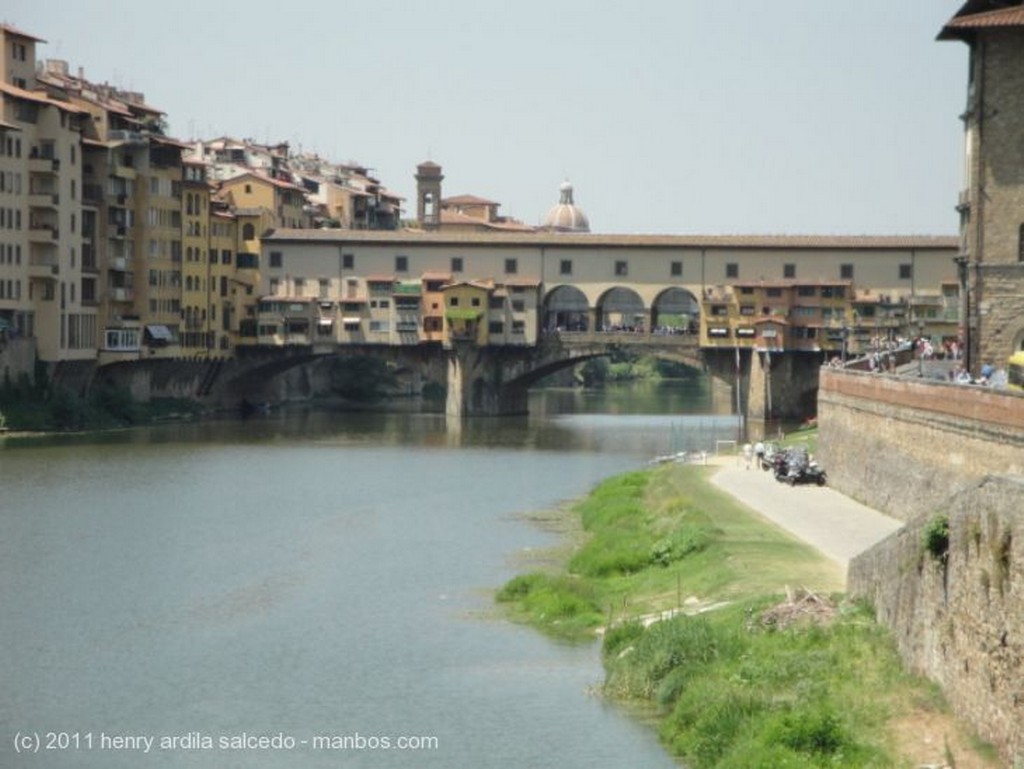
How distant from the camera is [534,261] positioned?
113m

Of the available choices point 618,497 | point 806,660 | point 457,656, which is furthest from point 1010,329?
point 806,660

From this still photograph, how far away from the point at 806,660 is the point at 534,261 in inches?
3249

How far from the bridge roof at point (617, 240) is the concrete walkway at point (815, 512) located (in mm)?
38806

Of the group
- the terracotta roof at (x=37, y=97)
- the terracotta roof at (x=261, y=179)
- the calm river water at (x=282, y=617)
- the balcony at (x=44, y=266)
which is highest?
the terracotta roof at (x=37, y=97)

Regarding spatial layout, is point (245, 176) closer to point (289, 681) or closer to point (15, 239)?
point (15, 239)

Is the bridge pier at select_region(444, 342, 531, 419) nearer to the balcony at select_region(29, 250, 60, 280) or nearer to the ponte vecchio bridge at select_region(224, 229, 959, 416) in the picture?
the ponte vecchio bridge at select_region(224, 229, 959, 416)

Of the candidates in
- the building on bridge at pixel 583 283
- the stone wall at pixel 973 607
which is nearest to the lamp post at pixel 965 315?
the stone wall at pixel 973 607

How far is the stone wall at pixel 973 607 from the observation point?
24644 millimetres

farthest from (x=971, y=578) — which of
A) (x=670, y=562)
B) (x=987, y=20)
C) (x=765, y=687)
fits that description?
(x=987, y=20)

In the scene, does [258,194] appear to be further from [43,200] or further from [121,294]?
[43,200]

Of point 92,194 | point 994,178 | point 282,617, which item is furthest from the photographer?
point 92,194

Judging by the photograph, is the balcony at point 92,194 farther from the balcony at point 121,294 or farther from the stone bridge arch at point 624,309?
the stone bridge arch at point 624,309

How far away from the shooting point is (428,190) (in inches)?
6275

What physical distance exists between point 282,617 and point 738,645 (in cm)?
1237
